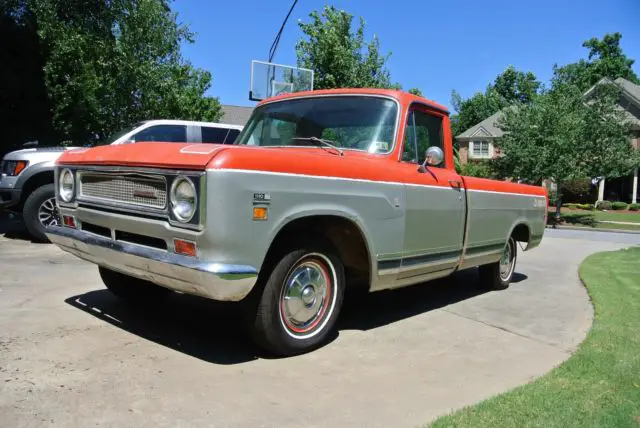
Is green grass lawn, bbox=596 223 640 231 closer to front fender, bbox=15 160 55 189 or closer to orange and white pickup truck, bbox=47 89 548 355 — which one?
orange and white pickup truck, bbox=47 89 548 355

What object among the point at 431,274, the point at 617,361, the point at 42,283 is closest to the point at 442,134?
the point at 431,274


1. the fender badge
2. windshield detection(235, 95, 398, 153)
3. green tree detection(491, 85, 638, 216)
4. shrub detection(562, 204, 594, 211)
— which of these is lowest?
shrub detection(562, 204, 594, 211)

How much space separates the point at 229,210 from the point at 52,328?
2.08m

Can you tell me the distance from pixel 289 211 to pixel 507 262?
4528 millimetres

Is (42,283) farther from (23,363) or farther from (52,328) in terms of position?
(23,363)

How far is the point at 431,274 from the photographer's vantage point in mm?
5094

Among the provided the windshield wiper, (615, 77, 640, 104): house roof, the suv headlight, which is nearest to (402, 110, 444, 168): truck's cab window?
the windshield wiper

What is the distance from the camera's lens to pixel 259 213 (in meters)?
3.34

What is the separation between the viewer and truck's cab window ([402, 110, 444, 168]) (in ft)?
16.0

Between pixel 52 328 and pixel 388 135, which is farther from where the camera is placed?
pixel 388 135

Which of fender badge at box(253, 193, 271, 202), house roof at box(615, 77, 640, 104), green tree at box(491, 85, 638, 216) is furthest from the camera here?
house roof at box(615, 77, 640, 104)

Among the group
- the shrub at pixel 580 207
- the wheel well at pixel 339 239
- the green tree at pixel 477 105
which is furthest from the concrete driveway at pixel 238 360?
the green tree at pixel 477 105

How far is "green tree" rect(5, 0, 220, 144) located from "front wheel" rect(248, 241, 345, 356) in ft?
35.6

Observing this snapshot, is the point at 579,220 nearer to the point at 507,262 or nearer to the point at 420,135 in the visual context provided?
the point at 507,262
